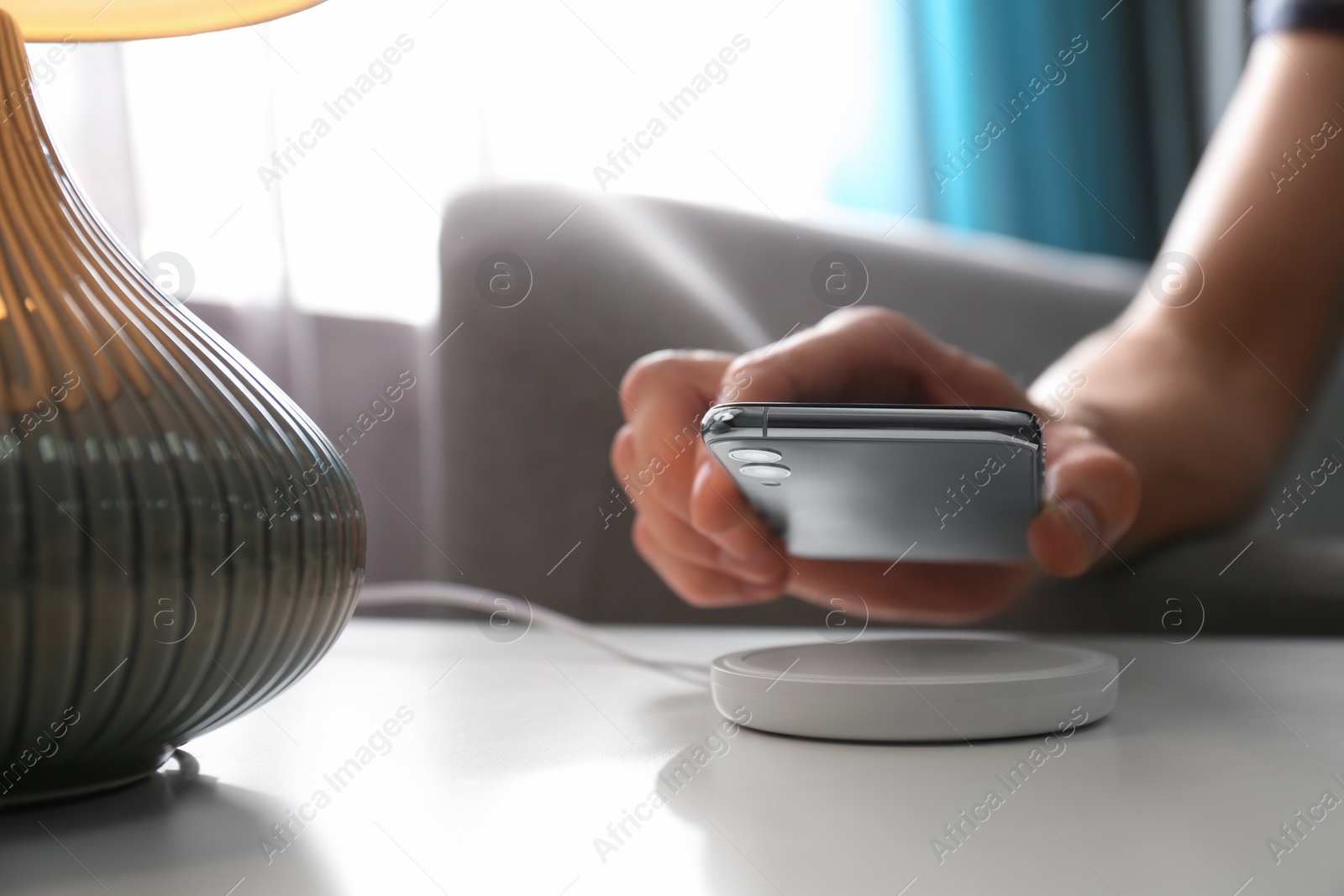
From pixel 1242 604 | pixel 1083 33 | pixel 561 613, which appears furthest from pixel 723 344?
pixel 1083 33

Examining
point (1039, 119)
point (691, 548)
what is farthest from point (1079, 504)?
point (1039, 119)

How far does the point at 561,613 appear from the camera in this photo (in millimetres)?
1005

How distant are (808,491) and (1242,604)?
665 mm

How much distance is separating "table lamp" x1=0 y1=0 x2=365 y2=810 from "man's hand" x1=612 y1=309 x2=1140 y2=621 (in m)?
0.25

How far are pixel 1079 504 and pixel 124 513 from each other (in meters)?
0.39

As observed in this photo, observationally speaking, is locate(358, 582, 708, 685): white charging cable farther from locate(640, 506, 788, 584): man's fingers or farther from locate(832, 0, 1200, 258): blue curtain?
locate(832, 0, 1200, 258): blue curtain

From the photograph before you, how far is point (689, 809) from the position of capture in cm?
27

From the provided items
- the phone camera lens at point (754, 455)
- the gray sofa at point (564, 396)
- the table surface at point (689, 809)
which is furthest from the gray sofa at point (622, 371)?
the phone camera lens at point (754, 455)

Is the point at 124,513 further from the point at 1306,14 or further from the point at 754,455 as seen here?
the point at 1306,14

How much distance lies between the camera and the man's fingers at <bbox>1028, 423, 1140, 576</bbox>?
1.44 feet

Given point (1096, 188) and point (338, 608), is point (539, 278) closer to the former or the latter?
point (338, 608)

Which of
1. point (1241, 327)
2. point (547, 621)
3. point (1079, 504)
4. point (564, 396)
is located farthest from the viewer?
point (564, 396)

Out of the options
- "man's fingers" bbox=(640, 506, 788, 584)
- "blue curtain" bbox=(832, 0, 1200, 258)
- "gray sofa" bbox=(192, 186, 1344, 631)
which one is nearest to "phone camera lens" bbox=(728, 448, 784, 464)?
"man's fingers" bbox=(640, 506, 788, 584)

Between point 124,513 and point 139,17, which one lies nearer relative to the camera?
point 124,513
